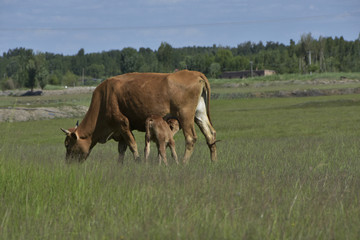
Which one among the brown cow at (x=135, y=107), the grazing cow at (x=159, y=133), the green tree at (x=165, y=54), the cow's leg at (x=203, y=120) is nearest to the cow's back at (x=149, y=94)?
the brown cow at (x=135, y=107)

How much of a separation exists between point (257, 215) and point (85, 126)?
644 centimetres

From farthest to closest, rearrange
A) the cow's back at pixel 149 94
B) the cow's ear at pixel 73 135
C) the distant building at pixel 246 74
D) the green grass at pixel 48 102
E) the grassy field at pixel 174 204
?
the distant building at pixel 246 74 < the green grass at pixel 48 102 < the cow's ear at pixel 73 135 < the cow's back at pixel 149 94 < the grassy field at pixel 174 204

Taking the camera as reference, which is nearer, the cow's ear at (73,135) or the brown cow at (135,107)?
the brown cow at (135,107)

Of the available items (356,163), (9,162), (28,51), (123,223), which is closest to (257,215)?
(123,223)

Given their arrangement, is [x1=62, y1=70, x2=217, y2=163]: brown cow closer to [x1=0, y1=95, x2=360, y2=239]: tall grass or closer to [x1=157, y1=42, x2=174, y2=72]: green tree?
[x1=0, y1=95, x2=360, y2=239]: tall grass

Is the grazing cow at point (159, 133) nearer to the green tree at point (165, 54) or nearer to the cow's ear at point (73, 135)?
the cow's ear at point (73, 135)

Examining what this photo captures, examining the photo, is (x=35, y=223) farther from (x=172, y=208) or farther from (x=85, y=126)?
(x=85, y=126)

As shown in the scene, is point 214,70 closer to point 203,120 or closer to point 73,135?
point 203,120

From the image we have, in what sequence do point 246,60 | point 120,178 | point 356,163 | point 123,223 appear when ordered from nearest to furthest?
point 123,223, point 120,178, point 356,163, point 246,60

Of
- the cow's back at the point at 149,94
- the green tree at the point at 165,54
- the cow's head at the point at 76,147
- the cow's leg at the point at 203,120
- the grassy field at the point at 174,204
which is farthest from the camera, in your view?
the green tree at the point at 165,54

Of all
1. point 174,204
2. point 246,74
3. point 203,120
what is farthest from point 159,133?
point 246,74

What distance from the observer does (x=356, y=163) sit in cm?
1037

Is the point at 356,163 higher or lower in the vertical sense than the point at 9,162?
lower

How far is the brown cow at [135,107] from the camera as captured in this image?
35.4 feet
